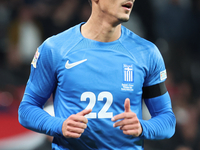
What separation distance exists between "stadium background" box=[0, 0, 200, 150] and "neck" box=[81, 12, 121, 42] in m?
2.47

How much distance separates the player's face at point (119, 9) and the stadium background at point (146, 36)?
8.77ft

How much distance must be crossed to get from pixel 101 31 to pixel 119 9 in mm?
225

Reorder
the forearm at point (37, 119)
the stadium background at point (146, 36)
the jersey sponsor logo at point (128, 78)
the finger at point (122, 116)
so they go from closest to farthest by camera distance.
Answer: the finger at point (122, 116), the forearm at point (37, 119), the jersey sponsor logo at point (128, 78), the stadium background at point (146, 36)

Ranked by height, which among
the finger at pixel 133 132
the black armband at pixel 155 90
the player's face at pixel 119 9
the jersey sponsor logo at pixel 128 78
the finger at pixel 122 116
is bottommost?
the finger at pixel 133 132

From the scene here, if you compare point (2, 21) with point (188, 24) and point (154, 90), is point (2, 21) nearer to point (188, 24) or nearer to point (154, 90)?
point (188, 24)

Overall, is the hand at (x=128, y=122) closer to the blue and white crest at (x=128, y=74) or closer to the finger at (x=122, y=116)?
the finger at (x=122, y=116)

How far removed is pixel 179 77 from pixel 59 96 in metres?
3.81

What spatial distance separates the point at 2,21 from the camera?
5.76m

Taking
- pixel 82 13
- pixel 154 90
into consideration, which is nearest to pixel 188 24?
pixel 82 13

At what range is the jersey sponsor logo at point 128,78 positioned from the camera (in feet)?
7.78

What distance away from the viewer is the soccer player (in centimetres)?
233

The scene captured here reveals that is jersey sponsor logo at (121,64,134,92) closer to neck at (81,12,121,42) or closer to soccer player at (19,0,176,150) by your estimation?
soccer player at (19,0,176,150)

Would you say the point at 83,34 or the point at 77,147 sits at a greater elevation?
the point at 83,34

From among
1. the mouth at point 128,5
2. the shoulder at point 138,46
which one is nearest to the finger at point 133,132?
the shoulder at point 138,46
